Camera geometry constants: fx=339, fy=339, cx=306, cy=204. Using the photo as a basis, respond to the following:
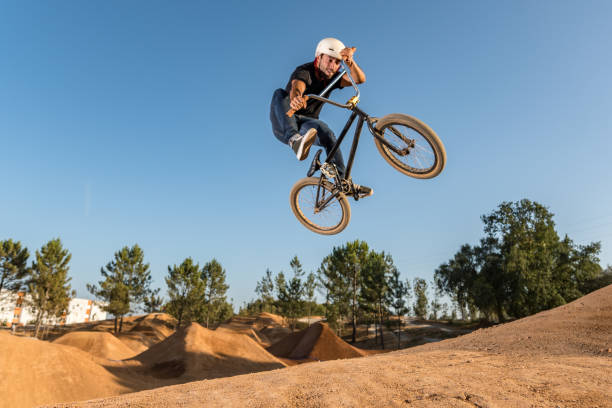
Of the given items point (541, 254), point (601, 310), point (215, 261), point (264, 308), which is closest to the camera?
point (601, 310)

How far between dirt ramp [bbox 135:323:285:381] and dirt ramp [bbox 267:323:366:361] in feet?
17.5

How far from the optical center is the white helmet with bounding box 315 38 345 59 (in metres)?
5.16

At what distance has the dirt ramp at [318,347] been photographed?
29.3 meters

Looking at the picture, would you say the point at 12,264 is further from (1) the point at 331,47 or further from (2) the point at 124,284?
(1) the point at 331,47

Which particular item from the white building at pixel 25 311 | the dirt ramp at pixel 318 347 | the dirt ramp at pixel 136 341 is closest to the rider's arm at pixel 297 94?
the dirt ramp at pixel 318 347

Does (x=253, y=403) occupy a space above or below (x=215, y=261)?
below

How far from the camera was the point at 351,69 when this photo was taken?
18.2 ft

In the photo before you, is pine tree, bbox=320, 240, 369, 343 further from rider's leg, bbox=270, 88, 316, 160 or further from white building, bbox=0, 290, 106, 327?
rider's leg, bbox=270, 88, 316, 160

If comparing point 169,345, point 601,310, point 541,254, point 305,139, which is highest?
point 541,254

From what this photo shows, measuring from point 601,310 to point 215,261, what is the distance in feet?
166

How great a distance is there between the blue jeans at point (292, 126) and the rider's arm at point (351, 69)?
835mm

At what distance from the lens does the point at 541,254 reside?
144 feet

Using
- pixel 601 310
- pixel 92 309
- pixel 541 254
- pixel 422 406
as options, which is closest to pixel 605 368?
pixel 422 406

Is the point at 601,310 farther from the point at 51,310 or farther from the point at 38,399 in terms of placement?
the point at 51,310
